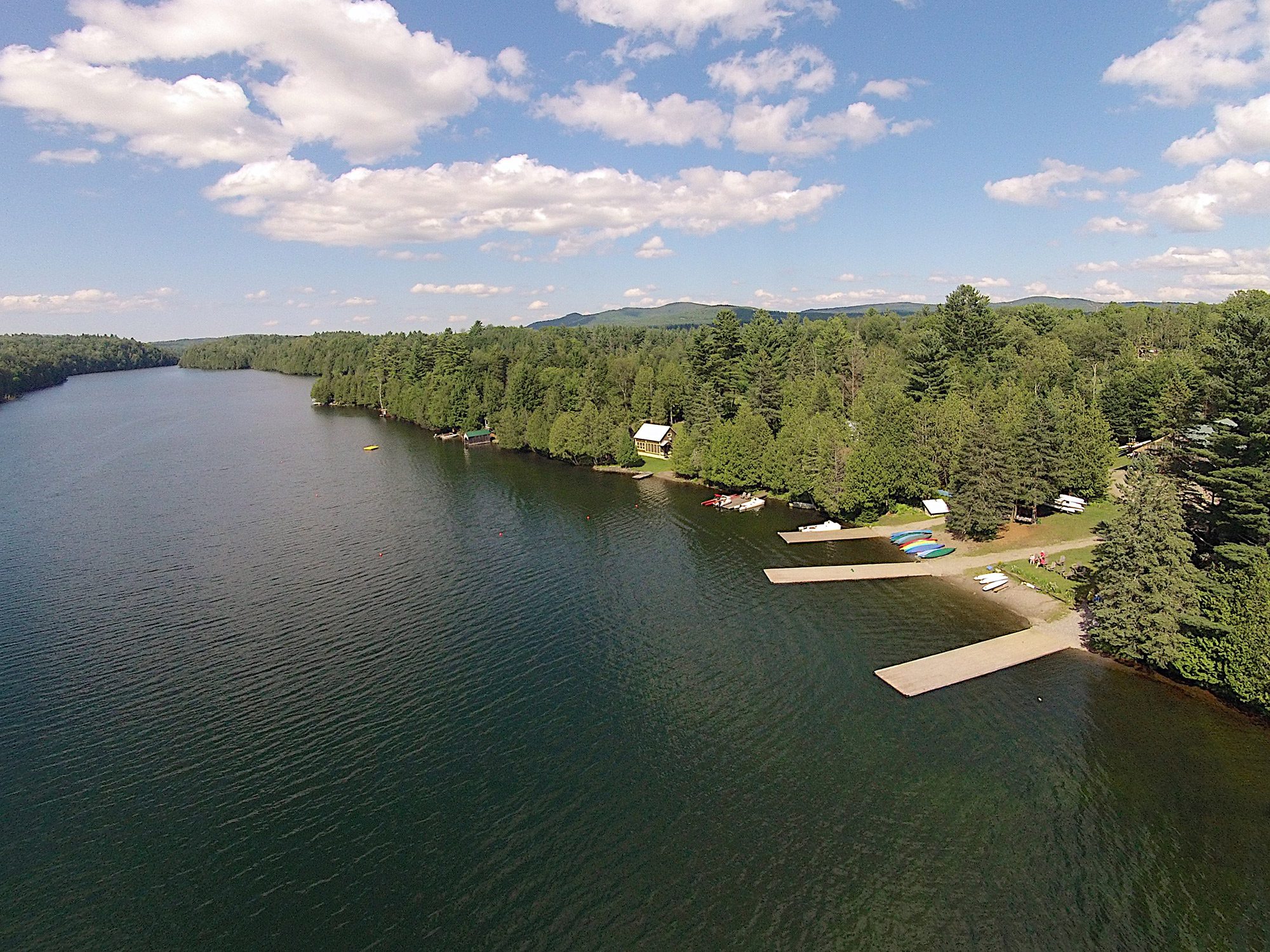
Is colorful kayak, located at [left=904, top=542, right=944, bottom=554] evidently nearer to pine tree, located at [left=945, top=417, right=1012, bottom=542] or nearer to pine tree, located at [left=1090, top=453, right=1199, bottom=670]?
pine tree, located at [left=945, top=417, right=1012, bottom=542]

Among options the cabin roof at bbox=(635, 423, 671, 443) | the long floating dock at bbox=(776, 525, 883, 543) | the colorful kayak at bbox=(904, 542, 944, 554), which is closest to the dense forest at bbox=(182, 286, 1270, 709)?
the colorful kayak at bbox=(904, 542, 944, 554)

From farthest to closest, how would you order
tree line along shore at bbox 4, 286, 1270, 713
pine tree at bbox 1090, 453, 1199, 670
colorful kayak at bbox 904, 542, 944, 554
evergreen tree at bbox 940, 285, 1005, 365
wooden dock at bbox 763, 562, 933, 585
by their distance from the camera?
evergreen tree at bbox 940, 285, 1005, 365
colorful kayak at bbox 904, 542, 944, 554
wooden dock at bbox 763, 562, 933, 585
tree line along shore at bbox 4, 286, 1270, 713
pine tree at bbox 1090, 453, 1199, 670

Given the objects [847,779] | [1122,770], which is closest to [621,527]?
[847,779]

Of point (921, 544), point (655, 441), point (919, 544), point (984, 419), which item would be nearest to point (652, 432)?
point (655, 441)

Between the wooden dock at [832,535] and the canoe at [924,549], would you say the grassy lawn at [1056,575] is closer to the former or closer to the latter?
the canoe at [924,549]

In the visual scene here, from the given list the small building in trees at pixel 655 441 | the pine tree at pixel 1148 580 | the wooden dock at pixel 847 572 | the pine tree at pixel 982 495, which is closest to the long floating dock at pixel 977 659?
the pine tree at pixel 1148 580

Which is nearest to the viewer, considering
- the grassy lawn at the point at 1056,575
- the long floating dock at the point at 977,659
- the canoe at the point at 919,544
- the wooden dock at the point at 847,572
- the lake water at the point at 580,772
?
the lake water at the point at 580,772

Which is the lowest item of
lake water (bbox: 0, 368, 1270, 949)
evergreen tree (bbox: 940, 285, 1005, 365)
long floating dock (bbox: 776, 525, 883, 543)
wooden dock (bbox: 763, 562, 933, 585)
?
lake water (bbox: 0, 368, 1270, 949)
